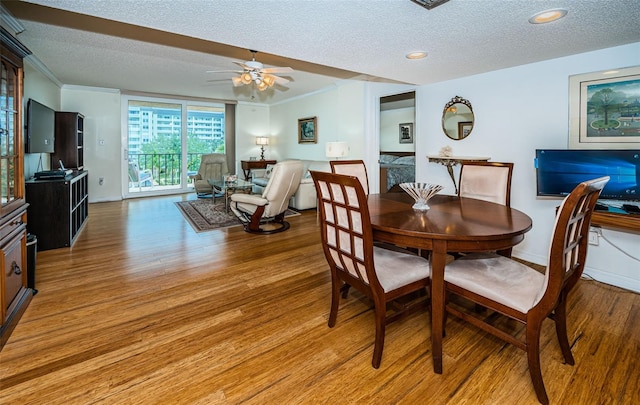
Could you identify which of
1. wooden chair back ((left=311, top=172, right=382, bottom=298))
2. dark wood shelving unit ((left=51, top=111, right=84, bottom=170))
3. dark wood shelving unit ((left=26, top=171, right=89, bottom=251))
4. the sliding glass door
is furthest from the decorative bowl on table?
the sliding glass door

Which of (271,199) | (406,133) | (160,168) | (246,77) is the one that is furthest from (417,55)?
(160,168)

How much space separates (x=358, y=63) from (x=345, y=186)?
194 cm

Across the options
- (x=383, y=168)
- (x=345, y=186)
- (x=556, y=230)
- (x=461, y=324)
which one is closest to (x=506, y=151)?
(x=461, y=324)

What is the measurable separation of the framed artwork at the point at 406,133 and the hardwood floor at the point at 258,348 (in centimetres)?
576

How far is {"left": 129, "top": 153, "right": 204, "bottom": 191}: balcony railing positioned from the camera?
24.2 ft

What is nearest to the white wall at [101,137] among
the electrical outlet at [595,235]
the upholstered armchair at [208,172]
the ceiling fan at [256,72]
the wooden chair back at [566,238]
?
the upholstered armchair at [208,172]

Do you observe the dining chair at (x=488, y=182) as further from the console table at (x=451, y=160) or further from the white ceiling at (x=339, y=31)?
the white ceiling at (x=339, y=31)

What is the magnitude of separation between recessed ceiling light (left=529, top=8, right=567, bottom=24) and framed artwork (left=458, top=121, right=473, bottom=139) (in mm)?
1609

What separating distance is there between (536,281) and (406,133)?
6895 mm

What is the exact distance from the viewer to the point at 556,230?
1.34 metres

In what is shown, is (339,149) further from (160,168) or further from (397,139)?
(160,168)

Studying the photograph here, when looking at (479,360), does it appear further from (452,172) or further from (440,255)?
(452,172)

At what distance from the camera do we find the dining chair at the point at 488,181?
8.63 feet

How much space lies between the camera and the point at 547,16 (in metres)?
2.01
